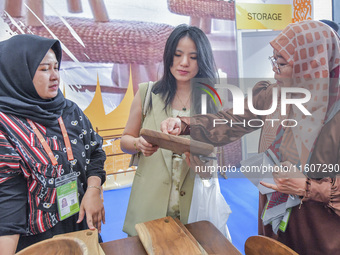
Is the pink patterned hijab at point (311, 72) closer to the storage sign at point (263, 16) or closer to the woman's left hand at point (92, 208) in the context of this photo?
the woman's left hand at point (92, 208)

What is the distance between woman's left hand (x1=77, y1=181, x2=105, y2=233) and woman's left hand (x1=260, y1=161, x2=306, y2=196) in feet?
2.37

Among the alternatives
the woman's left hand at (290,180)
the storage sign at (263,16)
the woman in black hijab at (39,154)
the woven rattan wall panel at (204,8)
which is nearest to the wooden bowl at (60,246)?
the woman in black hijab at (39,154)

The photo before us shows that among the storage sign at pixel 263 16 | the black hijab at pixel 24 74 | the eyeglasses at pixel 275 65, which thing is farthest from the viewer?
the storage sign at pixel 263 16

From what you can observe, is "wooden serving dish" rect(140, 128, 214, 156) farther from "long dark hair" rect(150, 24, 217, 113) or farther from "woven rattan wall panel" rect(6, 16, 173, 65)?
"woven rattan wall panel" rect(6, 16, 173, 65)

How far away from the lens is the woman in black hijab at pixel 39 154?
37.2 inches

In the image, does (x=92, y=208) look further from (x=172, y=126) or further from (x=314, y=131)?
(x=314, y=131)

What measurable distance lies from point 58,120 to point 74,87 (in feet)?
6.97

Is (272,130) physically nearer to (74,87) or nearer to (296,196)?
(296,196)

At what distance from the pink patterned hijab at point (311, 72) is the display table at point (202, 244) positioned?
34 centimetres

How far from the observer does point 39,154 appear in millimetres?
1018

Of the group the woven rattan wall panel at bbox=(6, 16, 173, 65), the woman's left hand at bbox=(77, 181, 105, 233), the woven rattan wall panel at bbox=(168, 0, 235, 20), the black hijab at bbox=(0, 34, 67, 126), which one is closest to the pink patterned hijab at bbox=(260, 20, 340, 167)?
the woman's left hand at bbox=(77, 181, 105, 233)

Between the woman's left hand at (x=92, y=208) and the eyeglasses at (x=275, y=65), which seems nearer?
the eyeglasses at (x=275, y=65)

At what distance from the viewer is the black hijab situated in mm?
1063

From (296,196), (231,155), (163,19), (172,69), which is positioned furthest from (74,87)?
(296,196)
